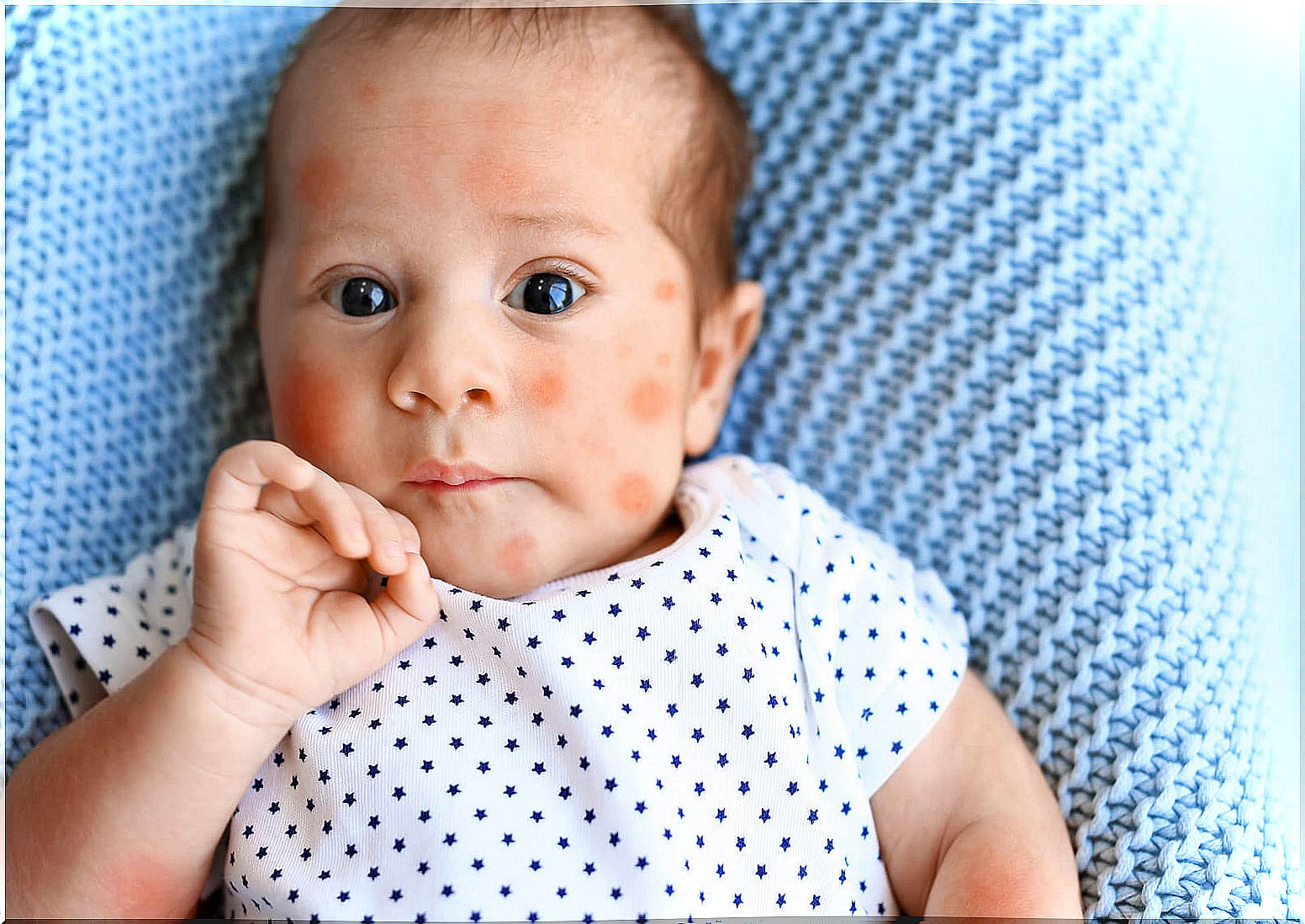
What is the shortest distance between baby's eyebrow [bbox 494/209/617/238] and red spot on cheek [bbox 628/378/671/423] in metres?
0.14

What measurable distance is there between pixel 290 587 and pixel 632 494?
30 centimetres

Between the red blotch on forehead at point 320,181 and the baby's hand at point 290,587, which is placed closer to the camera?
the baby's hand at point 290,587

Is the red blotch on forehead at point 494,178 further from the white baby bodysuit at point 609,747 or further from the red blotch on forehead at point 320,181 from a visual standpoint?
the white baby bodysuit at point 609,747

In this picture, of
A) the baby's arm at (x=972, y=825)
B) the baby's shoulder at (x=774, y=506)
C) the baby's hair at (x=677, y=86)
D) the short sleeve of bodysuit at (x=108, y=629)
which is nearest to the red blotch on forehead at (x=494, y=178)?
the baby's hair at (x=677, y=86)

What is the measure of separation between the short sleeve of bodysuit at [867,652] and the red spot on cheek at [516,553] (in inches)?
9.7

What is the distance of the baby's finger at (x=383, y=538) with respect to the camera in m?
0.99

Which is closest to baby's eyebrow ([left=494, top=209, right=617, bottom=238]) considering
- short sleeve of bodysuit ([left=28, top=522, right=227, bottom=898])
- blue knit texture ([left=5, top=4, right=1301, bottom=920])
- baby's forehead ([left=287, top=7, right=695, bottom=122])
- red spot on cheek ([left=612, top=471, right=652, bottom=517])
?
baby's forehead ([left=287, top=7, right=695, bottom=122])

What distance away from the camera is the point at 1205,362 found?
1.22 m

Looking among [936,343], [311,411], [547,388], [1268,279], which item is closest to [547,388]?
[547,388]

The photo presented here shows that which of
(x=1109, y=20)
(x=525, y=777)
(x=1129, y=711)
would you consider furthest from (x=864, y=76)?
(x=525, y=777)

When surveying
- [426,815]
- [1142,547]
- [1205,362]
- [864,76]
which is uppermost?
[864,76]

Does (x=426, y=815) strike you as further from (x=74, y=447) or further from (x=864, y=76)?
(x=864, y=76)

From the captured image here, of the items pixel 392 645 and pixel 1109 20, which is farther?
pixel 1109 20

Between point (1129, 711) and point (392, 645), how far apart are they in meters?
0.65
